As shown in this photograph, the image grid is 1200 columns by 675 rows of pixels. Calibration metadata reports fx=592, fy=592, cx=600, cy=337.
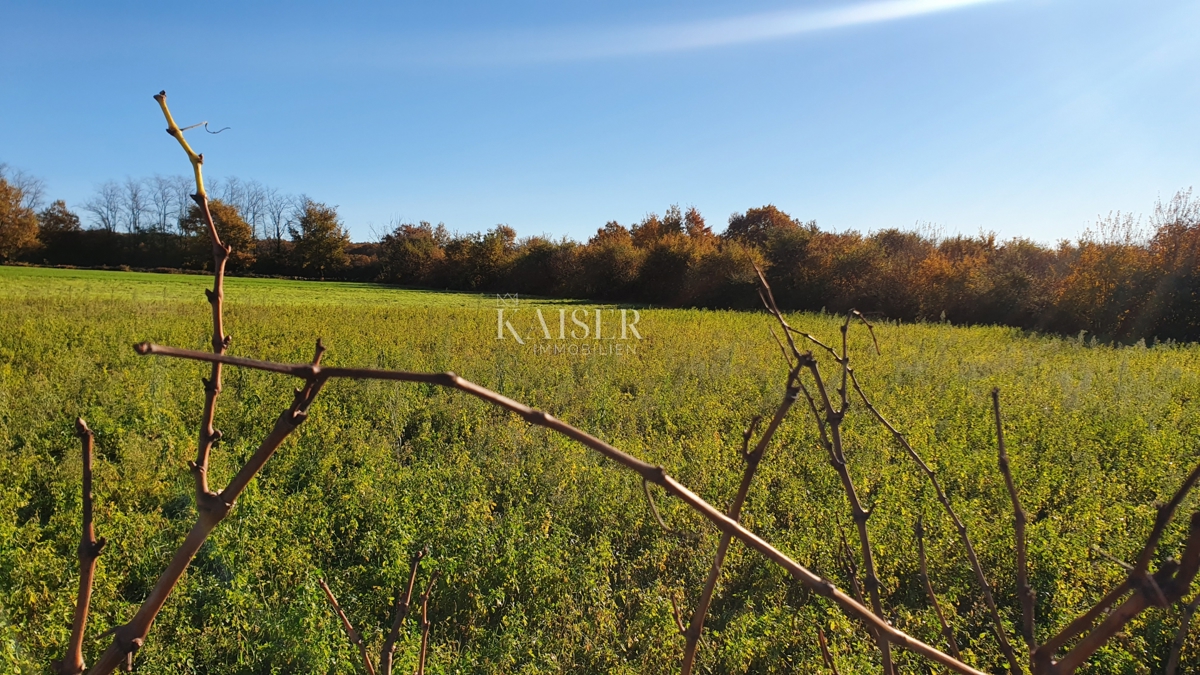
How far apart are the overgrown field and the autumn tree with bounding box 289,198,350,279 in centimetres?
3506

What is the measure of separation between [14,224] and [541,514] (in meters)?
40.9

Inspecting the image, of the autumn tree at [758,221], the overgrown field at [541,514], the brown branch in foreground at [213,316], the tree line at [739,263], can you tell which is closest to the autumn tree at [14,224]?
the tree line at [739,263]

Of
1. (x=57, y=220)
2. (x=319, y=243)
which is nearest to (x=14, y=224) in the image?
(x=57, y=220)

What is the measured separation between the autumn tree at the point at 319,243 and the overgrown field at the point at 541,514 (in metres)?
35.1

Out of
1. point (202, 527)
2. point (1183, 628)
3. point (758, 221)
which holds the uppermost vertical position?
point (758, 221)

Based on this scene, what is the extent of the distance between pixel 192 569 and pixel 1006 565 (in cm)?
408

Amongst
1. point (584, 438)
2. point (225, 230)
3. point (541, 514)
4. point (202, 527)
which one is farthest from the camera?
point (225, 230)

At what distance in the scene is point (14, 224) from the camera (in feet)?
100

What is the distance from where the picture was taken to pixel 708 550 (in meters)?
3.18

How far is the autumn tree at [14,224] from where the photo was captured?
30.1 m

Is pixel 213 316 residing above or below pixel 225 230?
below

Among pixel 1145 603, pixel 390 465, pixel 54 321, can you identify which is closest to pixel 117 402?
pixel 390 465

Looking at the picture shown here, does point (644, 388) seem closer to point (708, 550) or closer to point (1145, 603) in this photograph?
point (708, 550)

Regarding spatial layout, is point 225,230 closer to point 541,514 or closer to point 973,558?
point 541,514
